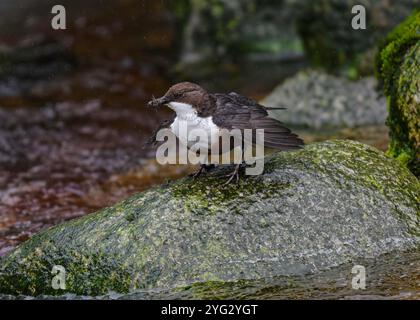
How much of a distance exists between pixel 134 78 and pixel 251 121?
25.3 ft

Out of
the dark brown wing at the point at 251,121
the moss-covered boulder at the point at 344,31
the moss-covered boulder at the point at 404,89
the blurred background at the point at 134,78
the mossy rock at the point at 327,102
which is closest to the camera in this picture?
the dark brown wing at the point at 251,121

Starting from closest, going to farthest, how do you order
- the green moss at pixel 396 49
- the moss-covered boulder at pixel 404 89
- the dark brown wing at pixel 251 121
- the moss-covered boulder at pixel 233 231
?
1. the moss-covered boulder at pixel 233 231
2. the dark brown wing at pixel 251 121
3. the moss-covered boulder at pixel 404 89
4. the green moss at pixel 396 49

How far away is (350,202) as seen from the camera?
17.0 feet

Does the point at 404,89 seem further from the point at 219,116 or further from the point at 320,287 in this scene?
the point at 320,287

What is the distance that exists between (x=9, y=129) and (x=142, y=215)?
6.09m

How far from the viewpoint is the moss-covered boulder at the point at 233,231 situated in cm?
486

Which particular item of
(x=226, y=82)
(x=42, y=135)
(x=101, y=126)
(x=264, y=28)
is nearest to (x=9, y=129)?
(x=42, y=135)

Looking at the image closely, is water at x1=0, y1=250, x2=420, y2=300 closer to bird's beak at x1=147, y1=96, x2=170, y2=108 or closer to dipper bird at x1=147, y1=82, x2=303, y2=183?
dipper bird at x1=147, y1=82, x2=303, y2=183

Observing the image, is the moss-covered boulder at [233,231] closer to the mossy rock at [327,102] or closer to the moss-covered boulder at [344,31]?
the mossy rock at [327,102]

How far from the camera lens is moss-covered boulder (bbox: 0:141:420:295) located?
4.86m

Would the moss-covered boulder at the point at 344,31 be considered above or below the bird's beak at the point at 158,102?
above

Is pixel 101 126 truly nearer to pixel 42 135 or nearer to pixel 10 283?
pixel 42 135

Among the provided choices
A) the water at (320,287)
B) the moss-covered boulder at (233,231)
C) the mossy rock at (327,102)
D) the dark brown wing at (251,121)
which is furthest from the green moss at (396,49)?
the mossy rock at (327,102)

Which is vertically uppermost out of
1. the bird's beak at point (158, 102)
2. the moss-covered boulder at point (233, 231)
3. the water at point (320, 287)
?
the bird's beak at point (158, 102)
